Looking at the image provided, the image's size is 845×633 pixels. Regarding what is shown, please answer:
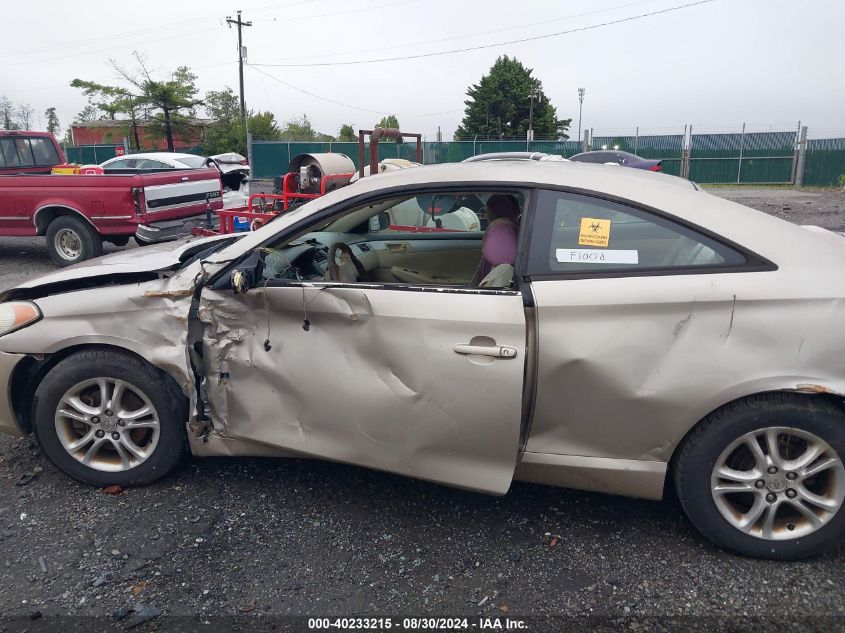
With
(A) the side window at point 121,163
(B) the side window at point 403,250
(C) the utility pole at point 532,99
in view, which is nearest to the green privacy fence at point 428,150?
(A) the side window at point 121,163

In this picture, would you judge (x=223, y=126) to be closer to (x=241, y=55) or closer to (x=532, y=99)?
(x=241, y=55)

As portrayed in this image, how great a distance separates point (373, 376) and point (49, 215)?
8694 millimetres

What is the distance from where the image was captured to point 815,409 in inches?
101

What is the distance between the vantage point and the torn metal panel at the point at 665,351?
8.30 ft

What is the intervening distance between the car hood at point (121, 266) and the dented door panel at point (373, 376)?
0.50 metres

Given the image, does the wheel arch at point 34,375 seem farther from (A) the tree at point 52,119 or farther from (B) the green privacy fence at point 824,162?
(A) the tree at point 52,119

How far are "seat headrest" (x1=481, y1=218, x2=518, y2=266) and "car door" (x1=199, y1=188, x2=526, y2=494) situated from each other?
Answer: 0.46 meters

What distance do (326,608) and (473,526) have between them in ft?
2.68

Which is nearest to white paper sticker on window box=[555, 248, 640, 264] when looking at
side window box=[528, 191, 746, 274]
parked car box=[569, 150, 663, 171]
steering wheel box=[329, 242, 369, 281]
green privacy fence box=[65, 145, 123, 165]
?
side window box=[528, 191, 746, 274]

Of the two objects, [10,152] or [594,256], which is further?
[10,152]

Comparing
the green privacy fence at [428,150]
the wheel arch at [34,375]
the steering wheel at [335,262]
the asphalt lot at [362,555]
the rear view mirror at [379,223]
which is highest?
the green privacy fence at [428,150]

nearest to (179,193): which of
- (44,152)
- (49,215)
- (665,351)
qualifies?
(49,215)

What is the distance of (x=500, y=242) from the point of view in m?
3.27

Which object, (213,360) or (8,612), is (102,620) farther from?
(213,360)
